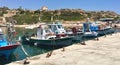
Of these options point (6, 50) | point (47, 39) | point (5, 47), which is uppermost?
point (5, 47)

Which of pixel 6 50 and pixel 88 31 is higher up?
pixel 6 50

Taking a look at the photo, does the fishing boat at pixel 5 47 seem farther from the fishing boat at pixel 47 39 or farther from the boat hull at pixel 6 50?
the fishing boat at pixel 47 39

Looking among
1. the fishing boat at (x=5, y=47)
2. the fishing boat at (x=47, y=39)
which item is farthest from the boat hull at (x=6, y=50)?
the fishing boat at (x=47, y=39)

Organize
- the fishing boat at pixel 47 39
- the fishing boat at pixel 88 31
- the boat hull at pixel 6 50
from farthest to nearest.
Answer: the fishing boat at pixel 88 31
the fishing boat at pixel 47 39
the boat hull at pixel 6 50

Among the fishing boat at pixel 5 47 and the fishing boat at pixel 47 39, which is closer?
the fishing boat at pixel 5 47

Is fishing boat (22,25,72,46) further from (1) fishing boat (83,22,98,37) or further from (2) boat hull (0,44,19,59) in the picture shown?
(2) boat hull (0,44,19,59)

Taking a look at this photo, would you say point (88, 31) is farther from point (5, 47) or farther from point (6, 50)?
point (5, 47)

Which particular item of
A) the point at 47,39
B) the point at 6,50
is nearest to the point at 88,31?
the point at 47,39

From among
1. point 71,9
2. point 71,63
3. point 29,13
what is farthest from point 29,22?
point 71,63

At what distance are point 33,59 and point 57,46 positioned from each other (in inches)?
686

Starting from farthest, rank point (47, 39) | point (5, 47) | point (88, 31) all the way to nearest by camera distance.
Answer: point (88, 31)
point (47, 39)
point (5, 47)

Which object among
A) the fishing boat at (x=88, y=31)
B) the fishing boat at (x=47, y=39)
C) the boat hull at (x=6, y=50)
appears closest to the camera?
the boat hull at (x=6, y=50)

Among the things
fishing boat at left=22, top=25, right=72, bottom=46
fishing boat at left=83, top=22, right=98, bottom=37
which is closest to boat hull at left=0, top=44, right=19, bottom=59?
fishing boat at left=22, top=25, right=72, bottom=46

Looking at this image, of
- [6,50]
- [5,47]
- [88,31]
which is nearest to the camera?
[5,47]
